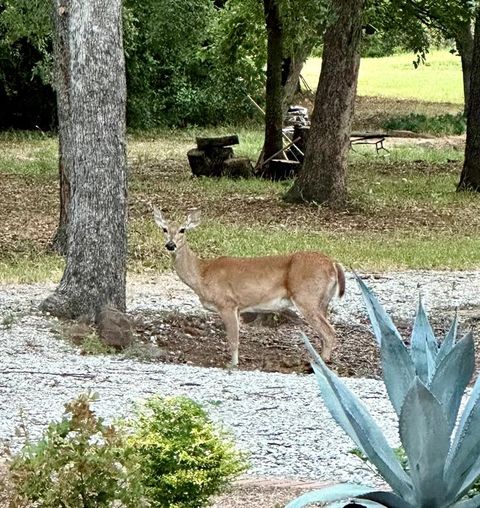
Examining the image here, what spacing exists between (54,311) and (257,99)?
30473 mm

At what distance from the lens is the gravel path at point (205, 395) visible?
6.30 meters

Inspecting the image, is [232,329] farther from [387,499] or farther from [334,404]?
[387,499]

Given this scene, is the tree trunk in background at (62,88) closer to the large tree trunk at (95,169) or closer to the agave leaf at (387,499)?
the large tree trunk at (95,169)

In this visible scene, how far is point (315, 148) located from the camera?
20.0 meters

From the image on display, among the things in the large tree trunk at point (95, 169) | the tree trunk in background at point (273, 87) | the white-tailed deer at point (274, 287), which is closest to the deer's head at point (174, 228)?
the white-tailed deer at point (274, 287)

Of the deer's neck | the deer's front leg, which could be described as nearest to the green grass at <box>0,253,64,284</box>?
the deer's neck

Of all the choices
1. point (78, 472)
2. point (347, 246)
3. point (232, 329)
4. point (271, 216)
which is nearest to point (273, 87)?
point (271, 216)

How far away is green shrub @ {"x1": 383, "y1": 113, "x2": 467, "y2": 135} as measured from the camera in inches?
1431

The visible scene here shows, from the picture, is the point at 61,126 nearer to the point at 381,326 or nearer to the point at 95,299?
the point at 95,299

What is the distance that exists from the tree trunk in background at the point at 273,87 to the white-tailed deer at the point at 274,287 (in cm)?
1540

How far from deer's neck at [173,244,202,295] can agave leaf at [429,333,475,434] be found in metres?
6.26

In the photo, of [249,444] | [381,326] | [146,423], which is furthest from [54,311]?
[381,326]

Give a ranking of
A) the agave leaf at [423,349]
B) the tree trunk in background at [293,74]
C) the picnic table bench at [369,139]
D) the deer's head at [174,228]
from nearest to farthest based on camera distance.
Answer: the agave leaf at [423,349] < the deer's head at [174,228] < the picnic table bench at [369,139] < the tree trunk in background at [293,74]

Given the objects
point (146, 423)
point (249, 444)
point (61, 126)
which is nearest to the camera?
point (146, 423)
